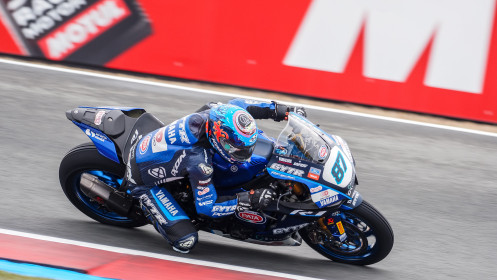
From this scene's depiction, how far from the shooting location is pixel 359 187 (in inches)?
295

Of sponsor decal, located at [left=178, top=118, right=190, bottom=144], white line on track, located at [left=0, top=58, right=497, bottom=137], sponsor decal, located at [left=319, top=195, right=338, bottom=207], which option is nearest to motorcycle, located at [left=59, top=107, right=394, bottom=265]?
sponsor decal, located at [left=319, top=195, right=338, bottom=207]

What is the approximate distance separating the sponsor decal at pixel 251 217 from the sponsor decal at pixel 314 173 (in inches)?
23.9

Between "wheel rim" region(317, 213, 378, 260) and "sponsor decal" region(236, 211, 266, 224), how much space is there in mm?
616

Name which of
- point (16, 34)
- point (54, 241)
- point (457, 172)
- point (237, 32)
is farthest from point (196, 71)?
point (54, 241)

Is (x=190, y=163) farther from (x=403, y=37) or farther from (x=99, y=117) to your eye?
(x=403, y=37)

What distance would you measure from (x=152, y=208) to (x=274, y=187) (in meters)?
1.00

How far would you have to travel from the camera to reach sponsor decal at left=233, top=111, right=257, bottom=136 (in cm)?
508

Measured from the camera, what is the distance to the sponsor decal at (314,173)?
521 centimetres

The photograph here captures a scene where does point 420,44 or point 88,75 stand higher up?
point 420,44

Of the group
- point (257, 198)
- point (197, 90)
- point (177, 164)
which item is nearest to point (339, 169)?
point (257, 198)

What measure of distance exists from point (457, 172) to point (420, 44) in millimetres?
2001

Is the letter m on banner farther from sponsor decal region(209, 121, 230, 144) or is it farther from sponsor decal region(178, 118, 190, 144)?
→ sponsor decal region(209, 121, 230, 144)

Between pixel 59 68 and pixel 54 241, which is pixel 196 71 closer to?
pixel 59 68

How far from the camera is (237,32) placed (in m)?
9.71
